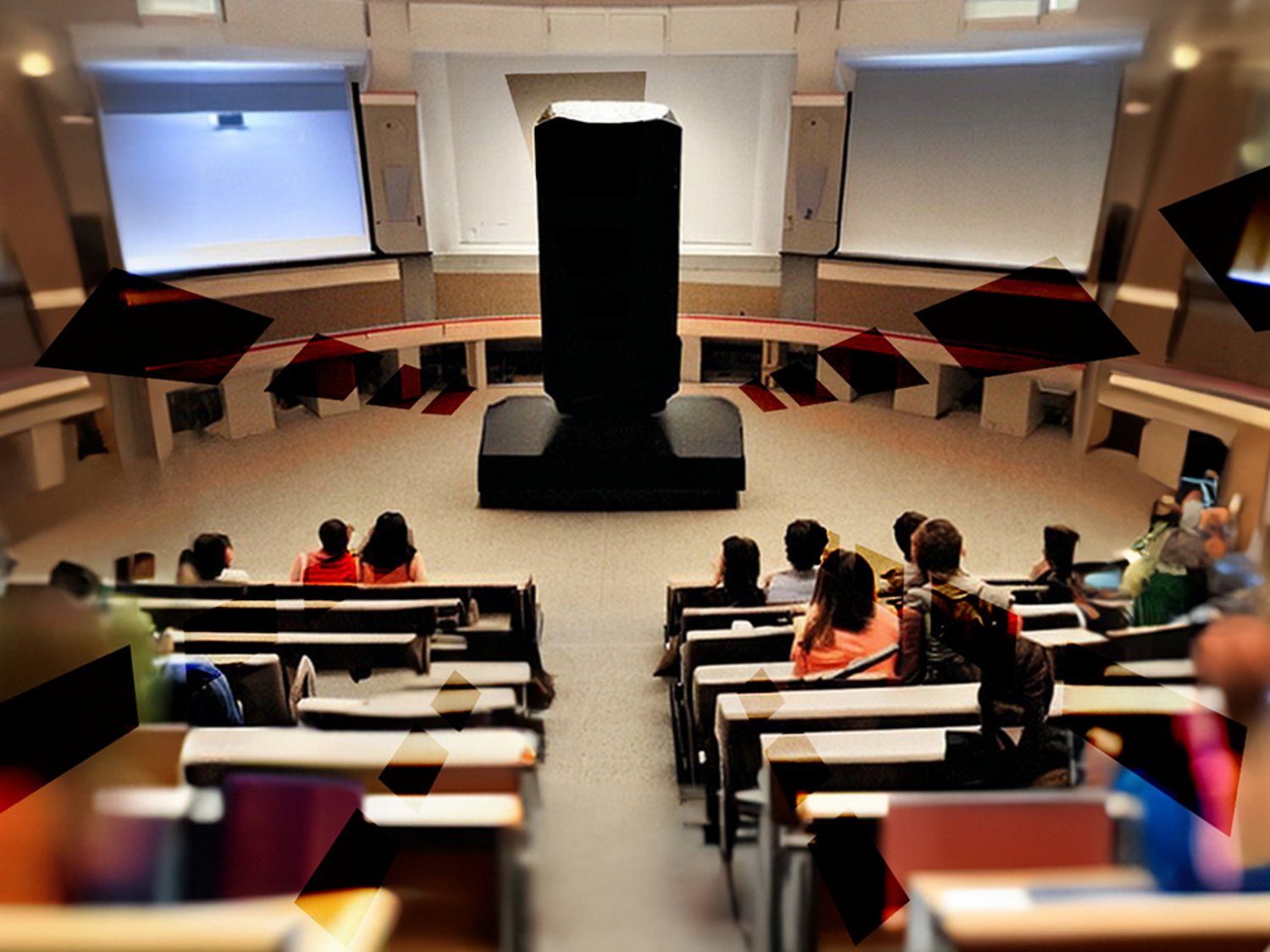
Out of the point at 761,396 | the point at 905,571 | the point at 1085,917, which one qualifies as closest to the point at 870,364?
the point at 761,396

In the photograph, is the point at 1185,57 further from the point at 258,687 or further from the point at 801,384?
the point at 801,384

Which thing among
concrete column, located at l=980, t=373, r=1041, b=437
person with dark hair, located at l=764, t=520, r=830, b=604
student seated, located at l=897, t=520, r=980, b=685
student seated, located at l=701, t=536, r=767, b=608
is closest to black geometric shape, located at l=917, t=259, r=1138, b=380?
concrete column, located at l=980, t=373, r=1041, b=437

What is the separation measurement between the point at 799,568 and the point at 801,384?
11.0 feet

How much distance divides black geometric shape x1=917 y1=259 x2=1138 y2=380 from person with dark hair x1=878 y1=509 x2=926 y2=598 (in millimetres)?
2274

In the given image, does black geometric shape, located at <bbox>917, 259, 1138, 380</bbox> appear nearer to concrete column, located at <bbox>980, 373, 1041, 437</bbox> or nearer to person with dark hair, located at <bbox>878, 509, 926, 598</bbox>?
concrete column, located at <bbox>980, 373, 1041, 437</bbox>

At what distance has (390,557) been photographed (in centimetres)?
278

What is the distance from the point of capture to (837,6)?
4.89 meters

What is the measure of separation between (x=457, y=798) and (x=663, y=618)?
1.82 meters

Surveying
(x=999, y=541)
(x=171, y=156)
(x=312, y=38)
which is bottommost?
(x=999, y=541)

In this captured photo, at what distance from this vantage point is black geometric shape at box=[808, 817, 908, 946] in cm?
99

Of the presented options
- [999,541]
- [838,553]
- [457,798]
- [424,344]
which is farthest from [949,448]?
[457,798]

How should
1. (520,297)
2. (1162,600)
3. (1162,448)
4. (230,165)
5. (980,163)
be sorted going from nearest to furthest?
(1162,448) → (1162,600) → (230,165) → (980,163) → (520,297)

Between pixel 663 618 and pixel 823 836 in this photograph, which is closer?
pixel 823 836

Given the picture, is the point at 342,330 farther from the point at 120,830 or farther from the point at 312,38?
the point at 120,830
